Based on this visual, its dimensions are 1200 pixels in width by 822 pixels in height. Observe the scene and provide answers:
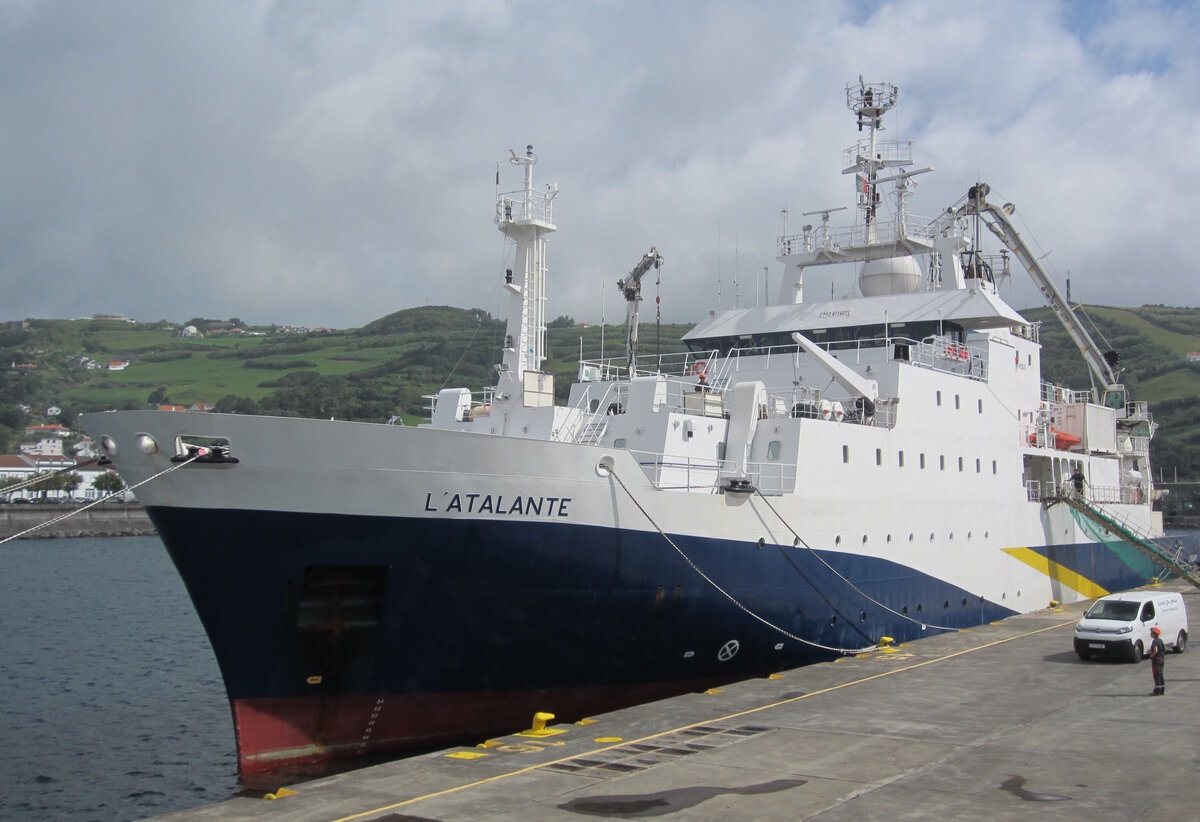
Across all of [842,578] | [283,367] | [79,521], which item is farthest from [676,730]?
[283,367]

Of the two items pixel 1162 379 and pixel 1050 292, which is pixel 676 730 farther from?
pixel 1162 379

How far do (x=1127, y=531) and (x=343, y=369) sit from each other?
124 meters

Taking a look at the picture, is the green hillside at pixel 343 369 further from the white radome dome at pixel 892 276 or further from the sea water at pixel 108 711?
the white radome dome at pixel 892 276

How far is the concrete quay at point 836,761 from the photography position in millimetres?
10344

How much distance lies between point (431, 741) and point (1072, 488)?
70.6ft

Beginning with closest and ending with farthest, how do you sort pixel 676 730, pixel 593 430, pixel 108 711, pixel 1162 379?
pixel 676 730 → pixel 593 430 → pixel 108 711 → pixel 1162 379

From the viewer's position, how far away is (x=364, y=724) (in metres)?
15.0

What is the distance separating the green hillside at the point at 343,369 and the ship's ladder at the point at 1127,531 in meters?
71.3

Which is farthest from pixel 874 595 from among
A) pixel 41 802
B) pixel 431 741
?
pixel 41 802

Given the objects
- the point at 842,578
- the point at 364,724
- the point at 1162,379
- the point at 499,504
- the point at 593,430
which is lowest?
the point at 364,724

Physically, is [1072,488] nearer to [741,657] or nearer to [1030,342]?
[1030,342]

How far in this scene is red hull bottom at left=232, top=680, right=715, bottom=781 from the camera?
571 inches

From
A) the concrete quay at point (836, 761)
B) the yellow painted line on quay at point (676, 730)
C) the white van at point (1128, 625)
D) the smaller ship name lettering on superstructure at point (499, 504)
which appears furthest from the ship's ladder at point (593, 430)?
the white van at point (1128, 625)

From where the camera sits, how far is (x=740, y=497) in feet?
Answer: 59.0
